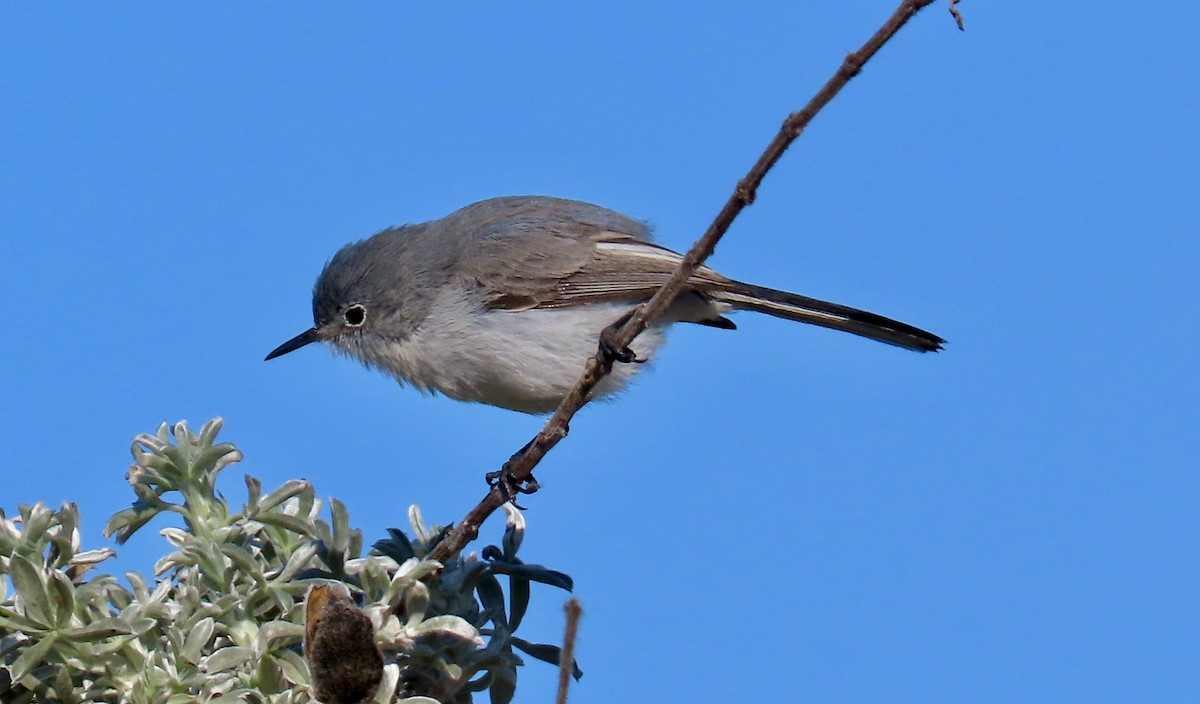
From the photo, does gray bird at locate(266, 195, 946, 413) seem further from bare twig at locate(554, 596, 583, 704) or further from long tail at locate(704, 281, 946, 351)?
bare twig at locate(554, 596, 583, 704)

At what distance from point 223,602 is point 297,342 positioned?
2216 millimetres

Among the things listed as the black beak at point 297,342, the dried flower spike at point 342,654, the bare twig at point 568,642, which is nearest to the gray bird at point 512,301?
the black beak at point 297,342

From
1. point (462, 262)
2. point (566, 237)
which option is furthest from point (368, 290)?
point (566, 237)

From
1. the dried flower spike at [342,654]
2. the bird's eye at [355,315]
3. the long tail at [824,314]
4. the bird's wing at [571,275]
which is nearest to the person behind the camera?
the dried flower spike at [342,654]

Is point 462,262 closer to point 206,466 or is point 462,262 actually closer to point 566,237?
point 566,237

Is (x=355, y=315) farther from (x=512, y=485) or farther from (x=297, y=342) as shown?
(x=512, y=485)

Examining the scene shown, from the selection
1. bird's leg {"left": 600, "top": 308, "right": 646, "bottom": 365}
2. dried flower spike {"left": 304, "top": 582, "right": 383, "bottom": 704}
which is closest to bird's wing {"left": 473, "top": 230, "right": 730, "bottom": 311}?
bird's leg {"left": 600, "top": 308, "right": 646, "bottom": 365}

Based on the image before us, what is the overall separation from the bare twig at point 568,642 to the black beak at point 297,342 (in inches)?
129

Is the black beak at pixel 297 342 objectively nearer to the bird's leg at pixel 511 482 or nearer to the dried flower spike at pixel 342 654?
the bird's leg at pixel 511 482

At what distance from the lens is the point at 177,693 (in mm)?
1992

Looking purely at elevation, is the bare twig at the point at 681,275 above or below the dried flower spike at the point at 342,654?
above

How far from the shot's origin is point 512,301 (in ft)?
13.0

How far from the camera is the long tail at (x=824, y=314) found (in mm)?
3649

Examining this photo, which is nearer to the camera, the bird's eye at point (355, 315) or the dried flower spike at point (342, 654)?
the dried flower spike at point (342, 654)
